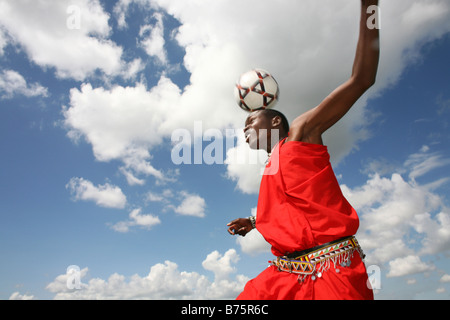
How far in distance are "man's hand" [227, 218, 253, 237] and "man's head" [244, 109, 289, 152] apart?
110 cm

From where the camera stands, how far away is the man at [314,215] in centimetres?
346

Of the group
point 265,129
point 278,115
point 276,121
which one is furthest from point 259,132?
point 278,115

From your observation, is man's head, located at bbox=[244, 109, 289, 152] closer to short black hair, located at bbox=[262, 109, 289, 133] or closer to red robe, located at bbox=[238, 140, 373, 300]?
short black hair, located at bbox=[262, 109, 289, 133]

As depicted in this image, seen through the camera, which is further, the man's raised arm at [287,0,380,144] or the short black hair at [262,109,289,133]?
the short black hair at [262,109,289,133]

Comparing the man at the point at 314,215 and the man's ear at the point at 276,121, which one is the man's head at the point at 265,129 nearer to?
the man's ear at the point at 276,121

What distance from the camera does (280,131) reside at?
184 inches

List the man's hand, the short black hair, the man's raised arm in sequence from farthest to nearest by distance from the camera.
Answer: the man's hand, the short black hair, the man's raised arm

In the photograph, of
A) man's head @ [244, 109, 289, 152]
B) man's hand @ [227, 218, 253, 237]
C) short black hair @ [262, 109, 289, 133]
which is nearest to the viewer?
man's head @ [244, 109, 289, 152]

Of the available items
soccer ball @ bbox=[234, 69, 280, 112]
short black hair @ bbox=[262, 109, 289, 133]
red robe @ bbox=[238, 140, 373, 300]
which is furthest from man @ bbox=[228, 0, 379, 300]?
soccer ball @ bbox=[234, 69, 280, 112]

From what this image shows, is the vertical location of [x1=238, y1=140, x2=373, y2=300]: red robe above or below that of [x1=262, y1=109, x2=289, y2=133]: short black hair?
below

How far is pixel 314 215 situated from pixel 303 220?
0.42 ft

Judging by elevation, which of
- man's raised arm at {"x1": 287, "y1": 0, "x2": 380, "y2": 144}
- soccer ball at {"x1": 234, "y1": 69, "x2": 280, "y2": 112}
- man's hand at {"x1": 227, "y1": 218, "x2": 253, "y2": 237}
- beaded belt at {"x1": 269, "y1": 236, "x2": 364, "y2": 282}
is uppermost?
soccer ball at {"x1": 234, "y1": 69, "x2": 280, "y2": 112}

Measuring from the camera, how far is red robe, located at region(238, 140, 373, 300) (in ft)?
11.4

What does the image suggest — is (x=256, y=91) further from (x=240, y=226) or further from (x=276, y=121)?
(x=240, y=226)
